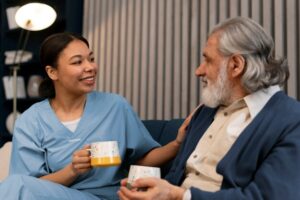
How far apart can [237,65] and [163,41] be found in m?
1.46

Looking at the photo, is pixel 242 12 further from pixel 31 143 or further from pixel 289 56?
pixel 31 143

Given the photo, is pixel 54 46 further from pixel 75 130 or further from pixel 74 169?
pixel 74 169

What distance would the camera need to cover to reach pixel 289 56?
2.10m

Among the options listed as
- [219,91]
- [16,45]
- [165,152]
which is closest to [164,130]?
[165,152]

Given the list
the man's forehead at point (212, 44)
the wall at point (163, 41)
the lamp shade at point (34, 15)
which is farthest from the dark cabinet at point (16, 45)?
the man's forehead at point (212, 44)

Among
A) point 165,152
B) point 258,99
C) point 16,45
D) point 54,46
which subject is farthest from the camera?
point 16,45

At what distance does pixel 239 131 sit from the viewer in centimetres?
131

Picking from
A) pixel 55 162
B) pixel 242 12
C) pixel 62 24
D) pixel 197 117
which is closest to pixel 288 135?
pixel 197 117

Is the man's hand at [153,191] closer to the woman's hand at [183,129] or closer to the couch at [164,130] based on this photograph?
the woman's hand at [183,129]

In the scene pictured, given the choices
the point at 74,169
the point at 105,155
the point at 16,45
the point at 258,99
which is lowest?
the point at 74,169

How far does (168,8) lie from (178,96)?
55cm

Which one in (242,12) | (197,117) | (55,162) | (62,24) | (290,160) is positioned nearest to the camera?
(290,160)

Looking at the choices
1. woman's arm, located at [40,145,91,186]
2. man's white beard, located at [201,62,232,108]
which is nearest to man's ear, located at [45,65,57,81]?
woman's arm, located at [40,145,91,186]

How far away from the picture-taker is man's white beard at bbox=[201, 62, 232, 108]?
1370 mm
